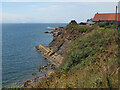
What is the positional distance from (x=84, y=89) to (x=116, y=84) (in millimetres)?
1072

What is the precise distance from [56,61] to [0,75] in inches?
437

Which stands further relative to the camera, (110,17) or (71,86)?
(110,17)

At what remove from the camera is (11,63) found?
94.8 feet

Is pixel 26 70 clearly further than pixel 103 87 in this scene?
Yes

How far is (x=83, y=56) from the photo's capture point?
15148 mm

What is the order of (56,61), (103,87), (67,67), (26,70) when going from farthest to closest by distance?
(56,61), (26,70), (67,67), (103,87)

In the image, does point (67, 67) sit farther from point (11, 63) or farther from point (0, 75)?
point (11, 63)

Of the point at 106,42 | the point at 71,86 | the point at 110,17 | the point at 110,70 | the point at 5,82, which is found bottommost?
the point at 5,82

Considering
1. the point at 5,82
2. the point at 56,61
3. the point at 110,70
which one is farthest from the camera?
the point at 56,61

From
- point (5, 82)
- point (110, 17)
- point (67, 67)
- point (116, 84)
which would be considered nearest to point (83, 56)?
point (67, 67)

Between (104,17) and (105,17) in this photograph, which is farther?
(104,17)

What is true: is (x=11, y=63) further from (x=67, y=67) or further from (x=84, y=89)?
(x=84, y=89)

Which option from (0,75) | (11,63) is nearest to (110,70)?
(0,75)

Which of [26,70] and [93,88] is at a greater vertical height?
[93,88]
